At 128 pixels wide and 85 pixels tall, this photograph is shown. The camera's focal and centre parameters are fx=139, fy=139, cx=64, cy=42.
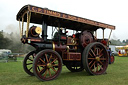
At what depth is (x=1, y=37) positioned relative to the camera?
1342 inches

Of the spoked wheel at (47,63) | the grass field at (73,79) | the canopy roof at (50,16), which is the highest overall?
the canopy roof at (50,16)

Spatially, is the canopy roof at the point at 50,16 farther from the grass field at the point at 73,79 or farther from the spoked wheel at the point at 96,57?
the grass field at the point at 73,79

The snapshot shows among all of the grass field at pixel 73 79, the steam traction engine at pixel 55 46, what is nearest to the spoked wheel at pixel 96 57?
the steam traction engine at pixel 55 46

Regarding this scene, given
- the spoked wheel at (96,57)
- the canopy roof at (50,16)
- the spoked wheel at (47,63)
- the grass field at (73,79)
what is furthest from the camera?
the spoked wheel at (96,57)

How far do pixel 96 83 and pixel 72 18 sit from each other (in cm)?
265

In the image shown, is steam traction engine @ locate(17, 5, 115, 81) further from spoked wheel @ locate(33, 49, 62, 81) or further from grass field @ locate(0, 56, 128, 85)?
grass field @ locate(0, 56, 128, 85)

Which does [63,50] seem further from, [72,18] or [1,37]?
[1,37]

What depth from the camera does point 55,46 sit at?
5367 mm

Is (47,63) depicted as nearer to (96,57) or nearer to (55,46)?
(55,46)

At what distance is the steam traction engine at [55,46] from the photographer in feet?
15.6

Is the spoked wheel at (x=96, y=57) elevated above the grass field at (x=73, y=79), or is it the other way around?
the spoked wheel at (x=96, y=57)

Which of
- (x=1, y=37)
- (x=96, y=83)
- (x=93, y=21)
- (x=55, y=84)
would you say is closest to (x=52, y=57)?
(x=55, y=84)

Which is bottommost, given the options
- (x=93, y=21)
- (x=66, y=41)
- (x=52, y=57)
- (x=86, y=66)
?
(x=86, y=66)

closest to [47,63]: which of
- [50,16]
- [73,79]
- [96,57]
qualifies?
[73,79]
